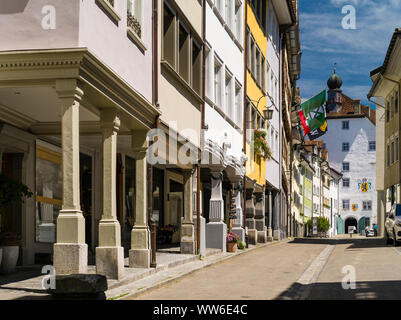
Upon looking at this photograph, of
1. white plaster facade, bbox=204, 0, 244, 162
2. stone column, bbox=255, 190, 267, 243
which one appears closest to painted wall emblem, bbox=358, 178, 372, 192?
stone column, bbox=255, 190, 267, 243

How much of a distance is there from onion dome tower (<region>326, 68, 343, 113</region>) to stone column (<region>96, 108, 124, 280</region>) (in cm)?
9999

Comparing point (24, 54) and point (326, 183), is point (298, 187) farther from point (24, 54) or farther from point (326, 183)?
point (24, 54)

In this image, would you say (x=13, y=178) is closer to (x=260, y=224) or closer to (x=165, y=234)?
(x=165, y=234)

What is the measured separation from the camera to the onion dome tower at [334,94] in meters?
111

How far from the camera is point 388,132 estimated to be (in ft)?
140

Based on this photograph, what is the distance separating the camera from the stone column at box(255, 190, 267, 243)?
33094mm

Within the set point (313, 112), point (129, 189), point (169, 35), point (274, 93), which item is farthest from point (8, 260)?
point (313, 112)

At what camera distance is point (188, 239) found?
19797 millimetres

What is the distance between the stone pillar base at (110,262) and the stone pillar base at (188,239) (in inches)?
282

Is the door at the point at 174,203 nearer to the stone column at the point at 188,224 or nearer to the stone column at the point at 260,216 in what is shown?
the stone column at the point at 260,216

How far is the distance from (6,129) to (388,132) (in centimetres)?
3165

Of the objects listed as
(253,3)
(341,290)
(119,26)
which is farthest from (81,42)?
(253,3)

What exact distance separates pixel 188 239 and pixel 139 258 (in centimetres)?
522

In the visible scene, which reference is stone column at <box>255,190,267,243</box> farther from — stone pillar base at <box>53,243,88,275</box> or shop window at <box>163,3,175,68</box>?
stone pillar base at <box>53,243,88,275</box>
